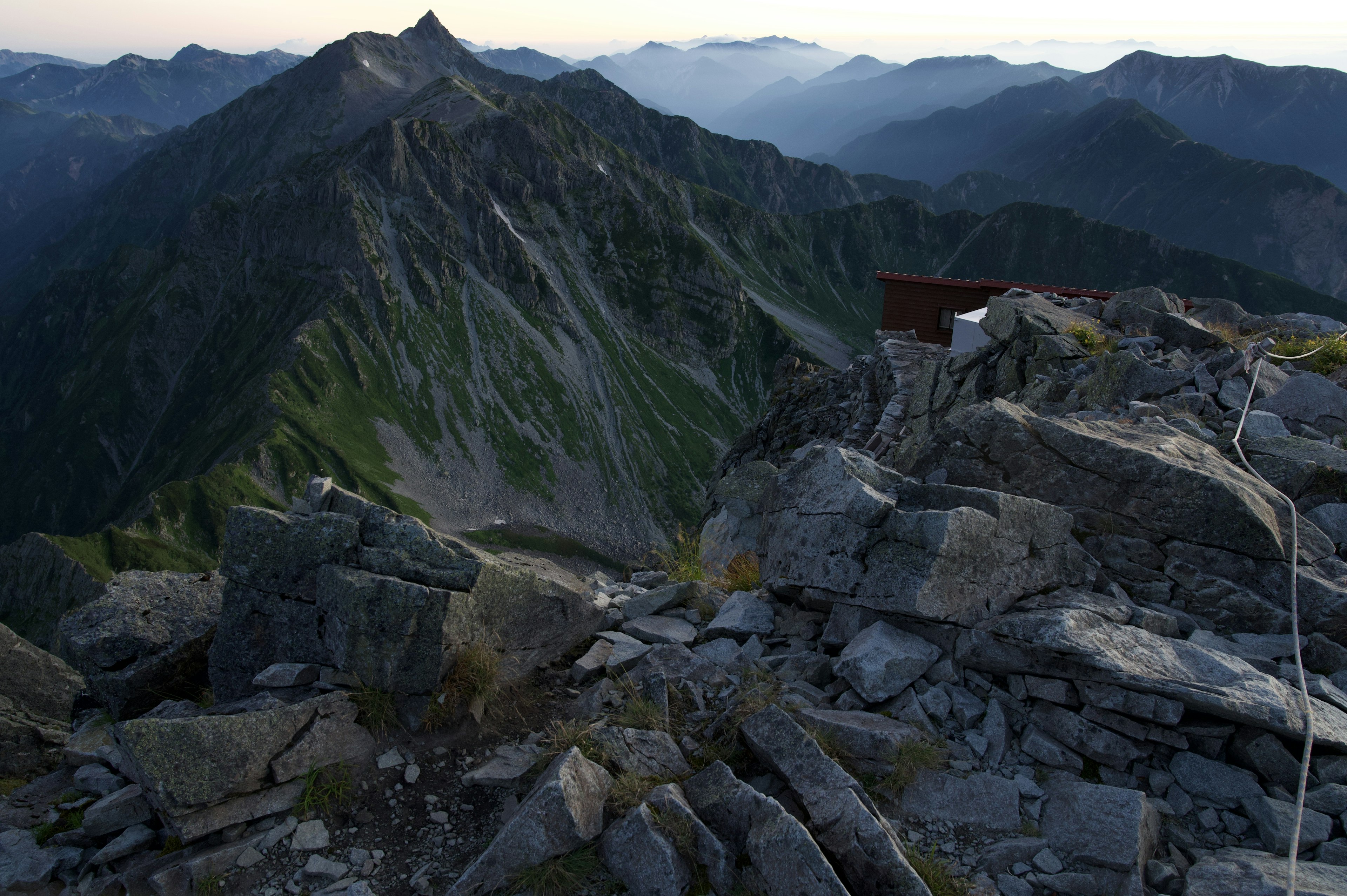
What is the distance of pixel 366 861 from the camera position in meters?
7.07

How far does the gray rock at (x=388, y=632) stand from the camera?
869 cm

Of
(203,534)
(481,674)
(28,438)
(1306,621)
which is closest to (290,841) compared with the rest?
(481,674)

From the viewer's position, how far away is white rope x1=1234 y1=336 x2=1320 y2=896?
5914mm

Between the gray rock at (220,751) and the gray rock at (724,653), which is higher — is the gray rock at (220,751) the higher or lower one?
the higher one

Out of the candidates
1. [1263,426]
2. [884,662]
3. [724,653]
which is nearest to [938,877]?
[884,662]

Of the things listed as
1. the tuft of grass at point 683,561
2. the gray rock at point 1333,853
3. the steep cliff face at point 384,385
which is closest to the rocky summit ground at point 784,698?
the gray rock at point 1333,853

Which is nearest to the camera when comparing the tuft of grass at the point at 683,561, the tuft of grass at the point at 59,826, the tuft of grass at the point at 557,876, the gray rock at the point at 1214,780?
the tuft of grass at the point at 557,876

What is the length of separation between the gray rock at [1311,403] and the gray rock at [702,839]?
13.3m

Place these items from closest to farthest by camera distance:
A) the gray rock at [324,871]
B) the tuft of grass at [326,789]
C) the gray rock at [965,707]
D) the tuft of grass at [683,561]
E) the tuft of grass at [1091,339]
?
the gray rock at [324,871] < the tuft of grass at [326,789] < the gray rock at [965,707] < the tuft of grass at [683,561] < the tuft of grass at [1091,339]

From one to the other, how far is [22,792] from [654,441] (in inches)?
6663

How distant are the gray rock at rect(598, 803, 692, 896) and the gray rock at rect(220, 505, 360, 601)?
17.1 feet

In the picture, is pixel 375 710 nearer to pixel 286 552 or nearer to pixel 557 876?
pixel 286 552

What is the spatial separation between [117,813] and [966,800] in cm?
937

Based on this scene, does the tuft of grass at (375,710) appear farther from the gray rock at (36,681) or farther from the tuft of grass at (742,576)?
the tuft of grass at (742,576)
